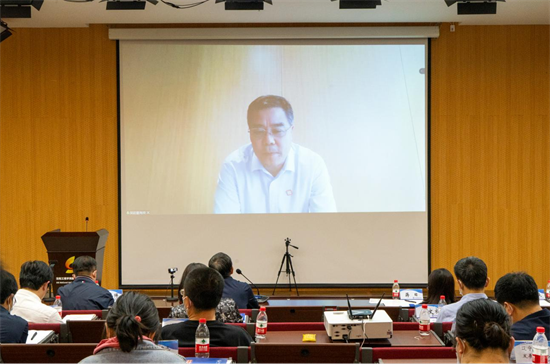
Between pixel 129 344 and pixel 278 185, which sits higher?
pixel 278 185

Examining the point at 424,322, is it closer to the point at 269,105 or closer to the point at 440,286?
the point at 440,286

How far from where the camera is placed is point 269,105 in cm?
824

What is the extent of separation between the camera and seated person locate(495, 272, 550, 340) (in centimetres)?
312

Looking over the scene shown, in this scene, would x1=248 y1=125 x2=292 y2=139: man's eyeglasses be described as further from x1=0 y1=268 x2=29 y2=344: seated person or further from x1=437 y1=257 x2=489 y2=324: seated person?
x1=0 y1=268 x2=29 y2=344: seated person

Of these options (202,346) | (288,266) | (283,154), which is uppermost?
(283,154)

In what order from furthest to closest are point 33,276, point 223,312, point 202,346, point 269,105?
Result: point 269,105
point 33,276
point 223,312
point 202,346

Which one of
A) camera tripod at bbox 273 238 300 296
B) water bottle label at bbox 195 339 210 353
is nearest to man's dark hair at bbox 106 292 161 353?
water bottle label at bbox 195 339 210 353

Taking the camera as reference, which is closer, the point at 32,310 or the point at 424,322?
the point at 424,322

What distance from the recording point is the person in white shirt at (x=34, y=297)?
13.9 ft

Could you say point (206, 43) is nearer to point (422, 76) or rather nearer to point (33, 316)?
point (422, 76)

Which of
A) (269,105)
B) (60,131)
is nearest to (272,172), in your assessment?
(269,105)

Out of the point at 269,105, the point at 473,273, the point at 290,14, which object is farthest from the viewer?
the point at 269,105

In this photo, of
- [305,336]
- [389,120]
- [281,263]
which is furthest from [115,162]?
[305,336]

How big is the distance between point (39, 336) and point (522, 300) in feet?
9.05
